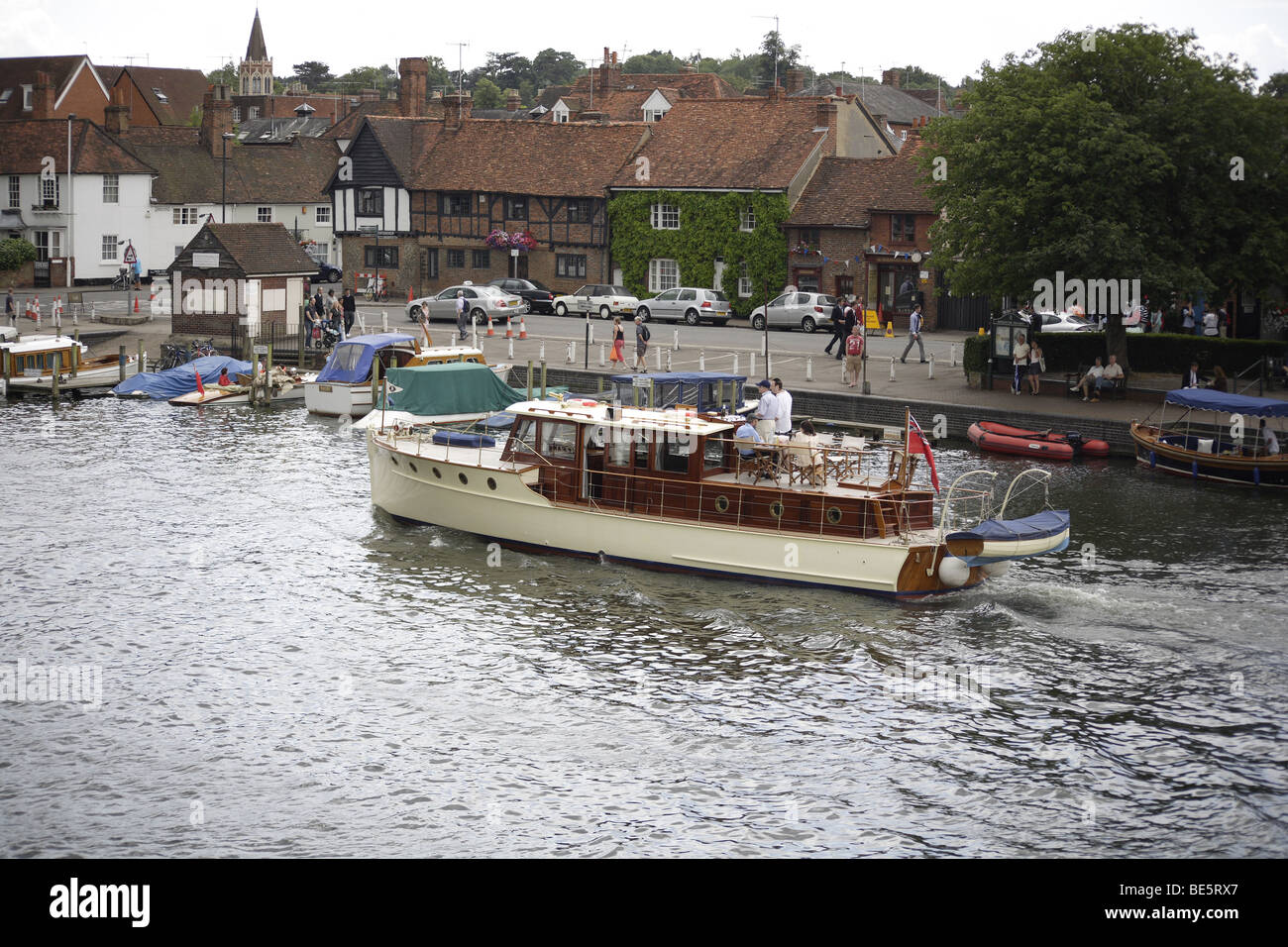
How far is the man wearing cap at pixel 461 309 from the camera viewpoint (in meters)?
53.5

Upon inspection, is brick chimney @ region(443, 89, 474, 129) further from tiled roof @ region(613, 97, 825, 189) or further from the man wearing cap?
the man wearing cap

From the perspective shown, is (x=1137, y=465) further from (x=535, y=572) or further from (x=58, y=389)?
(x=58, y=389)

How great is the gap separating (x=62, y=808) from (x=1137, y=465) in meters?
27.3

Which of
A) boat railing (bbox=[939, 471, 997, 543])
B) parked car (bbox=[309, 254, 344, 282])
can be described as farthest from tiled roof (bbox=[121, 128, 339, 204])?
boat railing (bbox=[939, 471, 997, 543])

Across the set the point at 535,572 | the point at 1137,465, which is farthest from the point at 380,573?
the point at 1137,465

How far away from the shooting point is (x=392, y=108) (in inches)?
3856

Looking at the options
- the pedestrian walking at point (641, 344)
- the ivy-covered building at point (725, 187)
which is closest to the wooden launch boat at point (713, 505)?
the pedestrian walking at point (641, 344)

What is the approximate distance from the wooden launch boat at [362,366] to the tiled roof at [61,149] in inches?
1476

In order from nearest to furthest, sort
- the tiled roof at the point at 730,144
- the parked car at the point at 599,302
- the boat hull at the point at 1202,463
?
the boat hull at the point at 1202,463
the parked car at the point at 599,302
the tiled roof at the point at 730,144

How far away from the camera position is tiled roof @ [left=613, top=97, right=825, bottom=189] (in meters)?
62.2

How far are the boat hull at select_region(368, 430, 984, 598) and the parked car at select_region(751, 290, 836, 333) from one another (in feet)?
96.0

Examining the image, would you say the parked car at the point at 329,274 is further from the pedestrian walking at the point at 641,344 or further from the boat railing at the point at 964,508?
the boat railing at the point at 964,508

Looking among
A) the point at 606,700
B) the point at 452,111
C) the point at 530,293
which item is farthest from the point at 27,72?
the point at 606,700

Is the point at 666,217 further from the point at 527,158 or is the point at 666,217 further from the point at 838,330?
the point at 838,330
